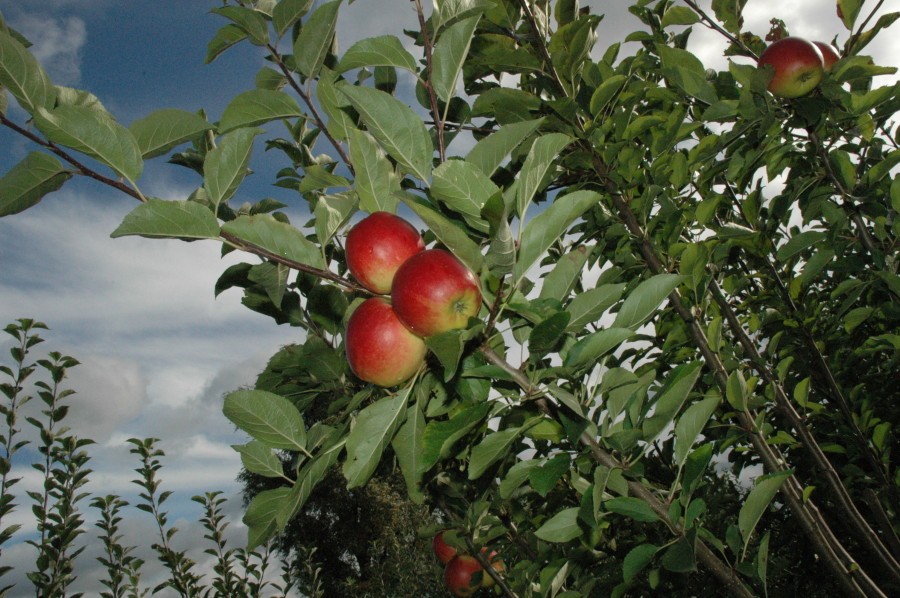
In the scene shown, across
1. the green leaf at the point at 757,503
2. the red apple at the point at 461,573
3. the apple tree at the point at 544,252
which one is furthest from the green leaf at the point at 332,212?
the red apple at the point at 461,573

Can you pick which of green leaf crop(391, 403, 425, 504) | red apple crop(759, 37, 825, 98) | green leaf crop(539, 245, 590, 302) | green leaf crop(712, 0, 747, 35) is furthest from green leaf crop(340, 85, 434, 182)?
green leaf crop(712, 0, 747, 35)

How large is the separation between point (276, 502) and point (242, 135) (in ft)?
1.68

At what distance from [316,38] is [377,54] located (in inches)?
3.5

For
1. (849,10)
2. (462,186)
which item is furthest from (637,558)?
(849,10)

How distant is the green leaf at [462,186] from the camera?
0.63 metres

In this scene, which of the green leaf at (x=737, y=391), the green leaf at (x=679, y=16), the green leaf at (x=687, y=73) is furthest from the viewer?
the green leaf at (x=679, y=16)

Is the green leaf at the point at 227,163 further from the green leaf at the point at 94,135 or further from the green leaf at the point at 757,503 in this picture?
the green leaf at the point at 757,503

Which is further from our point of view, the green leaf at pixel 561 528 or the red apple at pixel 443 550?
the red apple at pixel 443 550

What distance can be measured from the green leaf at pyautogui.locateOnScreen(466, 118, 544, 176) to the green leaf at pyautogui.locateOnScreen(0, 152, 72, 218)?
20.3 inches

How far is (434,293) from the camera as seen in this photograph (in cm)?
68

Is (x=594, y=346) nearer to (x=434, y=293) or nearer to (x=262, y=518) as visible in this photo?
(x=434, y=293)

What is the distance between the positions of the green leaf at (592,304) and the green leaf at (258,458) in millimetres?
521

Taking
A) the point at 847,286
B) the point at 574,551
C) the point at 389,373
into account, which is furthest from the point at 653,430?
the point at 847,286

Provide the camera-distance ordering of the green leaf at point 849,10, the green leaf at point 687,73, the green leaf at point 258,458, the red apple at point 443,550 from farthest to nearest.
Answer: the red apple at point 443,550 < the green leaf at point 849,10 < the green leaf at point 687,73 < the green leaf at point 258,458
